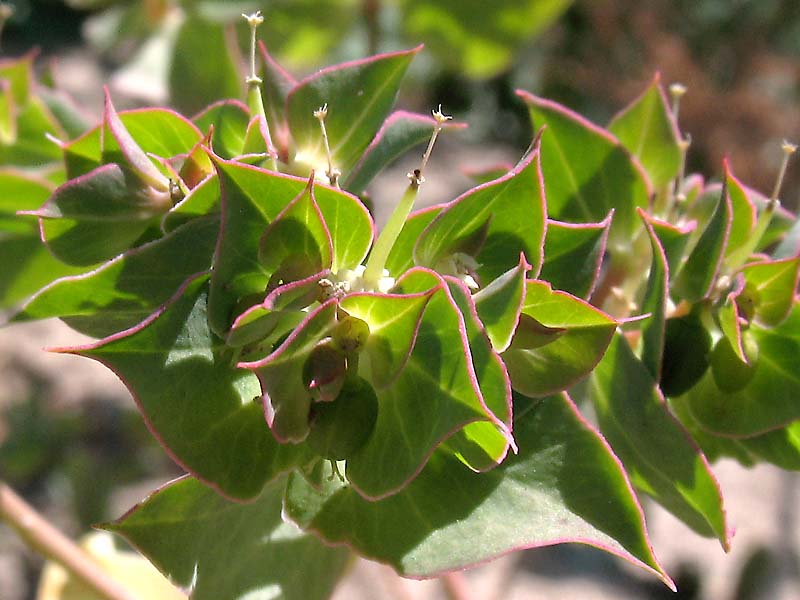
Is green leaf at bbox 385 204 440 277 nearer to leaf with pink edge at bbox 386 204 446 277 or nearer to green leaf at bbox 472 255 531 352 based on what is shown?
leaf with pink edge at bbox 386 204 446 277

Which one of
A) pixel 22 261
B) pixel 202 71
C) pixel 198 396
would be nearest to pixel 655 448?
pixel 198 396

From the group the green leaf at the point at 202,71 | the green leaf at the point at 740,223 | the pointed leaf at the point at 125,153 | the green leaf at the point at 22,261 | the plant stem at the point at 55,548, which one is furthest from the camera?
the green leaf at the point at 202,71

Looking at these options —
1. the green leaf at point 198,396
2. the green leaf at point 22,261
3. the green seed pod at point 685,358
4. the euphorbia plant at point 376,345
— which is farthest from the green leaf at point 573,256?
the green leaf at point 22,261

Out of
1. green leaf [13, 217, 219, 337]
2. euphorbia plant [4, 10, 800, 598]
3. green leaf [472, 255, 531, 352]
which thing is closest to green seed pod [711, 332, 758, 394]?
euphorbia plant [4, 10, 800, 598]

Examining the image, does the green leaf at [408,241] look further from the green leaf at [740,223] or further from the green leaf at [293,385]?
the green leaf at [740,223]

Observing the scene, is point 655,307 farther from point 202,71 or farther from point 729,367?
point 202,71

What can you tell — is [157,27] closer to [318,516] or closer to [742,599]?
[318,516]
